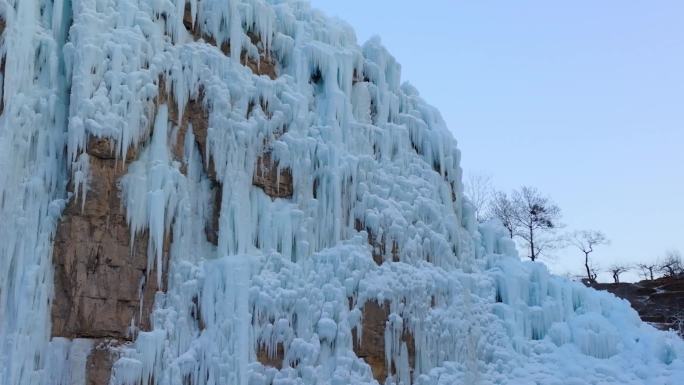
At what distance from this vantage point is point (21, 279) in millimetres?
7473

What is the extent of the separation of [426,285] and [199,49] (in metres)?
5.28

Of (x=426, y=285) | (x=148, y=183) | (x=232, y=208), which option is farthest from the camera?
(x=426, y=285)

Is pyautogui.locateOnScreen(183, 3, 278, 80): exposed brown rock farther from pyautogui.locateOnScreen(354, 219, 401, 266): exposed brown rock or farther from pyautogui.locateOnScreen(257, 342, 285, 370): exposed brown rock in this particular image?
pyautogui.locateOnScreen(257, 342, 285, 370): exposed brown rock

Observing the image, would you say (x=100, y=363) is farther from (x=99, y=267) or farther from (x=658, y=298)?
(x=658, y=298)

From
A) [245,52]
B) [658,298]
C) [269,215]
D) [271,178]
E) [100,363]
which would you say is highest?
[245,52]

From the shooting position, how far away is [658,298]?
971 inches

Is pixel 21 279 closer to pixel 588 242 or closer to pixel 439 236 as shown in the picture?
pixel 439 236

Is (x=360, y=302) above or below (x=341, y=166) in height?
below

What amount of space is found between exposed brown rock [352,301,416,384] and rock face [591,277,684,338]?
12.8 m

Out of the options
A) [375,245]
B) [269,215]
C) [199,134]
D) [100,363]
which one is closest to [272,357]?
[269,215]

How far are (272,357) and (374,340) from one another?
186 cm

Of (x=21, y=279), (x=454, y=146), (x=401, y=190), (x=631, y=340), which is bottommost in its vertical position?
(x=631, y=340)

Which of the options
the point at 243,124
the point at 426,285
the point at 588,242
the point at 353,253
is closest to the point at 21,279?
the point at 243,124

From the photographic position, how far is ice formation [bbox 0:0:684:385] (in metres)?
7.88
